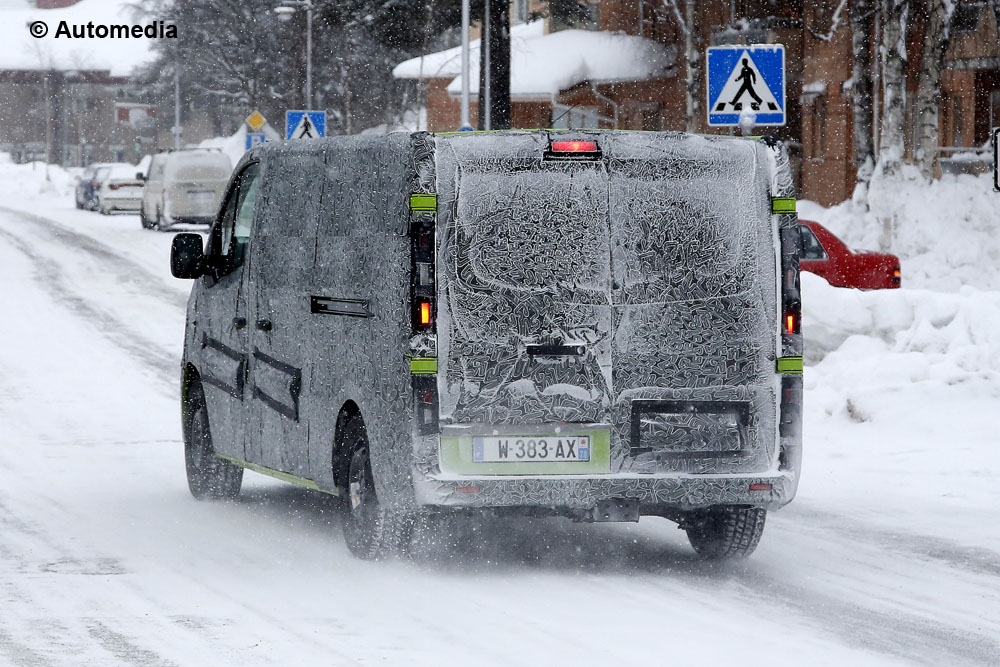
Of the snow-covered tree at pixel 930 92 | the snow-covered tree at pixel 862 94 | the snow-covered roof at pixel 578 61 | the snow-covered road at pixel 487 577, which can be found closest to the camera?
the snow-covered road at pixel 487 577

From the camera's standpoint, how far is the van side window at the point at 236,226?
10156 millimetres

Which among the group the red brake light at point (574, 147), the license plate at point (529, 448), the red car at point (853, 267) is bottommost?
the license plate at point (529, 448)

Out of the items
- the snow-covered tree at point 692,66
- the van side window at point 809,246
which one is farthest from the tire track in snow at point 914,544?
the snow-covered tree at point 692,66

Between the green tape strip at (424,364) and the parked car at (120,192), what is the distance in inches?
1844

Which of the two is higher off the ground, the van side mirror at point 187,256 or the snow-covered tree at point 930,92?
the snow-covered tree at point 930,92

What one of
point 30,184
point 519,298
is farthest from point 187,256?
point 30,184

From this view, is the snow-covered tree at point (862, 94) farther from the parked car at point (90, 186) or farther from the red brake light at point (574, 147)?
the red brake light at point (574, 147)

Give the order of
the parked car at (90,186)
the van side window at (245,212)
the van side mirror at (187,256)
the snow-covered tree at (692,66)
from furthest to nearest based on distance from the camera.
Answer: the parked car at (90,186), the snow-covered tree at (692,66), the van side mirror at (187,256), the van side window at (245,212)

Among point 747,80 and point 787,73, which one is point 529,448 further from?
point 787,73

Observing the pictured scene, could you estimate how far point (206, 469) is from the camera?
1098cm

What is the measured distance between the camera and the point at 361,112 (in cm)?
7631

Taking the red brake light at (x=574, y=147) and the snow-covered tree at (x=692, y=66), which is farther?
the snow-covered tree at (x=692, y=66)

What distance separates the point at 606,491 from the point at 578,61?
40504 millimetres
